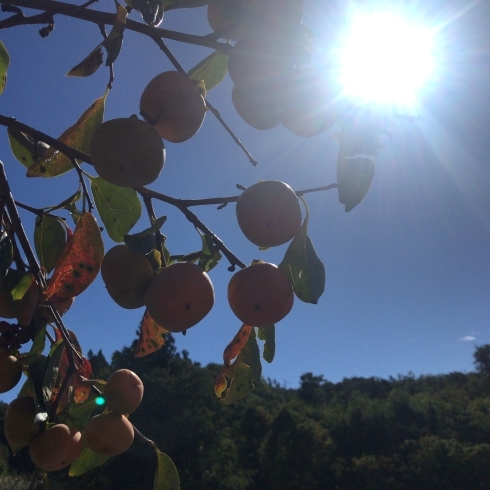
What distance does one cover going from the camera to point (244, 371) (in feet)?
4.00

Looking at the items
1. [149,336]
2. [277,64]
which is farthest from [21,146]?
[277,64]

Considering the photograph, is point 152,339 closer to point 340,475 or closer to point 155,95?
point 155,95

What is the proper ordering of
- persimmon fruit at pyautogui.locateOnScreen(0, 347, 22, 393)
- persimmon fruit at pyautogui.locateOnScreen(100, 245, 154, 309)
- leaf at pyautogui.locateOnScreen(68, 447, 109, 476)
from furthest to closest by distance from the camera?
leaf at pyautogui.locateOnScreen(68, 447, 109, 476) → persimmon fruit at pyautogui.locateOnScreen(0, 347, 22, 393) → persimmon fruit at pyautogui.locateOnScreen(100, 245, 154, 309)

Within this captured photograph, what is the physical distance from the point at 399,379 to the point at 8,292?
3455cm

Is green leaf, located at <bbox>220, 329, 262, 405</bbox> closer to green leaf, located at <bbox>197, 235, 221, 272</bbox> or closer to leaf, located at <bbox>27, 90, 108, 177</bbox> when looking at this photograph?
green leaf, located at <bbox>197, 235, 221, 272</bbox>

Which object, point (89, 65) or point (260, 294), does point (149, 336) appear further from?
point (89, 65)

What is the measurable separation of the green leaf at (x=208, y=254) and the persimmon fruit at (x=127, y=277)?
0.14 meters

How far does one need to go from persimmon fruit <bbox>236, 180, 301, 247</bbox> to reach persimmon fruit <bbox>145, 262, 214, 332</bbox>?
5.7 inches

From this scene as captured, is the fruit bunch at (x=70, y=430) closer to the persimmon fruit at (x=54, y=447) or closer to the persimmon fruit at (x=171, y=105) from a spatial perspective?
the persimmon fruit at (x=54, y=447)

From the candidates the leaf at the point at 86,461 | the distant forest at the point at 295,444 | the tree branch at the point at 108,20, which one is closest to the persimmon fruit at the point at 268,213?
the tree branch at the point at 108,20

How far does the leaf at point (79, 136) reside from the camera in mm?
1185

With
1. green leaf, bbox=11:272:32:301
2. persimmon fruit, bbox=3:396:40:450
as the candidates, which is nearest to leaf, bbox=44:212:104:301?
green leaf, bbox=11:272:32:301

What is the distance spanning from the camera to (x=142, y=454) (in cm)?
1995

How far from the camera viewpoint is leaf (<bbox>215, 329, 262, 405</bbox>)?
1188mm
